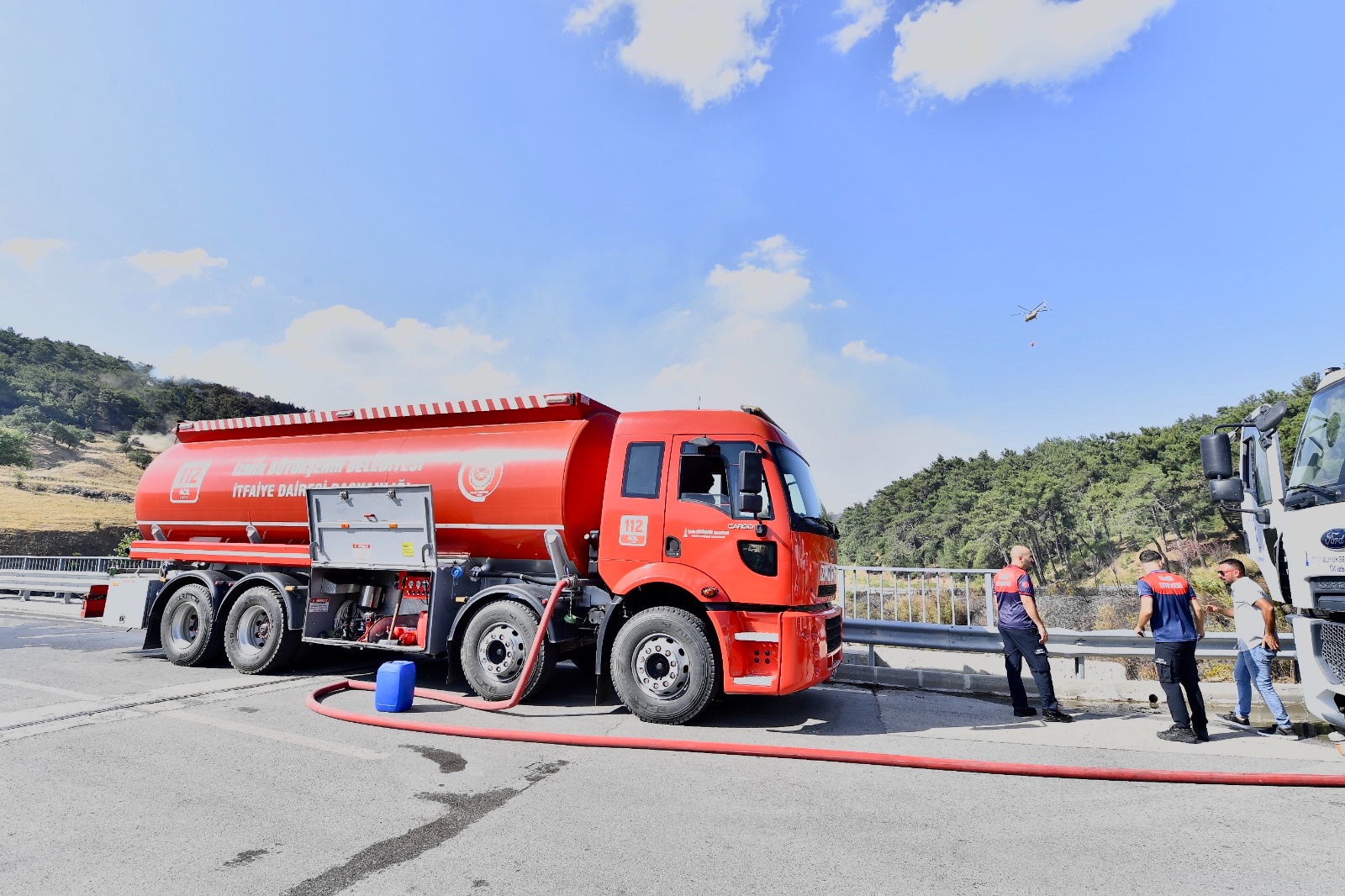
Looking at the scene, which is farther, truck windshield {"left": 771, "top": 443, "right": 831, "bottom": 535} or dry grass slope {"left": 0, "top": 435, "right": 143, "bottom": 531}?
dry grass slope {"left": 0, "top": 435, "right": 143, "bottom": 531}

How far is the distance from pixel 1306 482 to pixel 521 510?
22.6 ft

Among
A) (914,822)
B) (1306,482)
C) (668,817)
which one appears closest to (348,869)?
(668,817)

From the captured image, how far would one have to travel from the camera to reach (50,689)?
23.7 feet

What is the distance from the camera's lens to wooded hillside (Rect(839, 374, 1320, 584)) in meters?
31.8

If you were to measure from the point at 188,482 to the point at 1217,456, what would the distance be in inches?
470

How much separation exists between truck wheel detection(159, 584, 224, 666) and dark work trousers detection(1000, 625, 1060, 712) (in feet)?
30.4

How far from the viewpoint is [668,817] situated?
404cm

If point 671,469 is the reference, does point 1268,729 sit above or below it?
below

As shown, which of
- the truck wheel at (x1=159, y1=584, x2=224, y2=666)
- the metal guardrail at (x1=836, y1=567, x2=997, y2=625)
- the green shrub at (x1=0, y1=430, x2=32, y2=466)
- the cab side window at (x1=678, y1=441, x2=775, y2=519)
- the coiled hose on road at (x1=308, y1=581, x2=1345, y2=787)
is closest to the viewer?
the coiled hose on road at (x1=308, y1=581, x2=1345, y2=787)

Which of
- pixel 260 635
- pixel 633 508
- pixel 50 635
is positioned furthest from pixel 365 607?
pixel 50 635

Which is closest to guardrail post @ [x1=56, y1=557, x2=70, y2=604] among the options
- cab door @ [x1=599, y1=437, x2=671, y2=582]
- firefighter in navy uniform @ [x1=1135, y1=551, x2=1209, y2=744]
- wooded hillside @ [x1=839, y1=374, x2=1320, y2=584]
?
cab door @ [x1=599, y1=437, x2=671, y2=582]

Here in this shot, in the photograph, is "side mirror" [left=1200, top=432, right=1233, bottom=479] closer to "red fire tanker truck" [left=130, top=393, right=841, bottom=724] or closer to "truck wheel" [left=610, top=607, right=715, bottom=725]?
"red fire tanker truck" [left=130, top=393, right=841, bottom=724]

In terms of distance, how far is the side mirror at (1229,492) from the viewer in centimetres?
626

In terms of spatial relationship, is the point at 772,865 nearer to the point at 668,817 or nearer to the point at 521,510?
the point at 668,817
